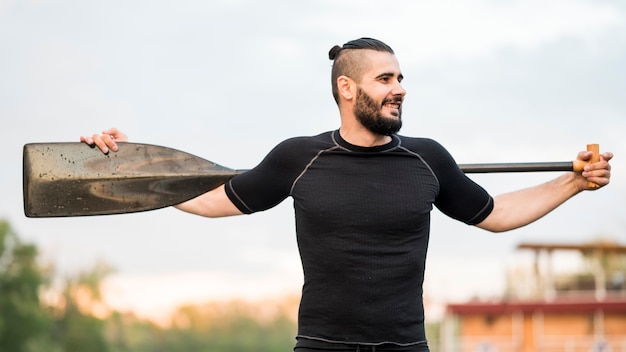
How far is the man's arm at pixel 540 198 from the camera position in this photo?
527 centimetres

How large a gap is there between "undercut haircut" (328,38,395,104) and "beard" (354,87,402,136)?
10cm

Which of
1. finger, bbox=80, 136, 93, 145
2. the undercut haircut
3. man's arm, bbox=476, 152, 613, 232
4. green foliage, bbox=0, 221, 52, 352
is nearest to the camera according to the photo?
the undercut haircut

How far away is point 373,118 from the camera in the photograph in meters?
4.90

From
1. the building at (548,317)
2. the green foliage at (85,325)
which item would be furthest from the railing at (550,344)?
the green foliage at (85,325)

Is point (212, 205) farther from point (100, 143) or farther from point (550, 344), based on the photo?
point (550, 344)

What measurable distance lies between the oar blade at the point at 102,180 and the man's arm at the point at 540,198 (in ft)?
4.32

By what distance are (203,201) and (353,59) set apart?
1067mm

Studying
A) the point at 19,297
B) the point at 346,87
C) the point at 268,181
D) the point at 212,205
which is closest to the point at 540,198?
the point at 346,87

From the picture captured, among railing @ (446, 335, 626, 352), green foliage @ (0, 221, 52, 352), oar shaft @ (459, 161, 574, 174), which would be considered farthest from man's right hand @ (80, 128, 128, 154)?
green foliage @ (0, 221, 52, 352)

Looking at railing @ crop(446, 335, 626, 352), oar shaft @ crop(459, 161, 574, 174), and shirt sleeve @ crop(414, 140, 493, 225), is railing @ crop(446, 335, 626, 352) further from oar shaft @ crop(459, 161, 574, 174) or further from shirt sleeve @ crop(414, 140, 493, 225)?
shirt sleeve @ crop(414, 140, 493, 225)

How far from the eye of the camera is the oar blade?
18.5 feet

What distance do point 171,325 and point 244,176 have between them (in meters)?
87.7

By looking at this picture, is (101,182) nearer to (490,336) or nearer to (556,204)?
(556,204)

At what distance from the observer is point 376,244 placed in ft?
15.6
